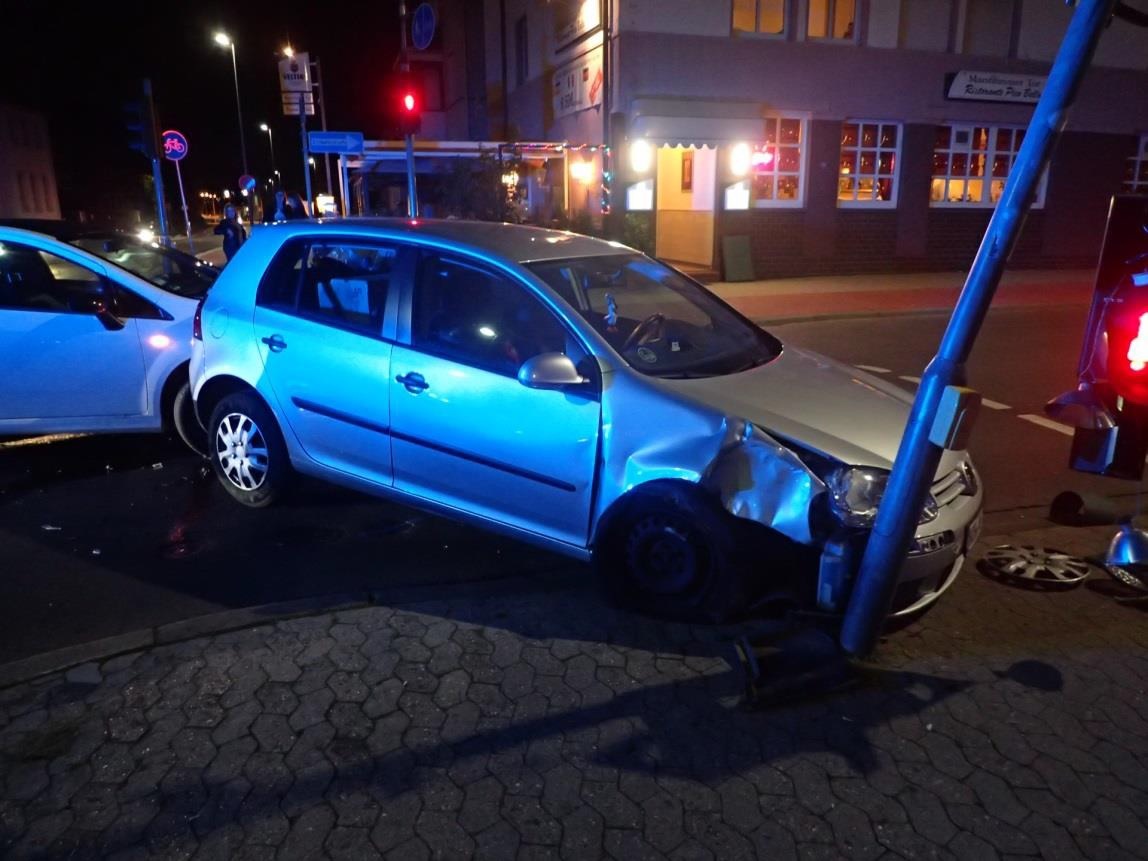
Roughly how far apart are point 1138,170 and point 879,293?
33.1 ft

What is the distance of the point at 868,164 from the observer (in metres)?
19.2

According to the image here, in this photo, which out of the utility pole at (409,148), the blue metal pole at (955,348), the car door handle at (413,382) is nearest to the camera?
the blue metal pole at (955,348)

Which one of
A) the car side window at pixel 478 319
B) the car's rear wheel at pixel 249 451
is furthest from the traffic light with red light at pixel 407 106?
the car side window at pixel 478 319

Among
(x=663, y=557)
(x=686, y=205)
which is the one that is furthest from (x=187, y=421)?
(x=686, y=205)

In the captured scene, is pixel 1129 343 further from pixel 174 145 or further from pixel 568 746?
pixel 174 145

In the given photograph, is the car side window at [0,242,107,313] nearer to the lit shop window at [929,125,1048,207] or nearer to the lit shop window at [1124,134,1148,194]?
the lit shop window at [929,125,1048,207]

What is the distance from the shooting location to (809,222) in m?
18.9

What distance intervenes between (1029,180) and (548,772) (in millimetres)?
2522

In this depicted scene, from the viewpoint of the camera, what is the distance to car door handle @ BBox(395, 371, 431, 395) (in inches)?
171

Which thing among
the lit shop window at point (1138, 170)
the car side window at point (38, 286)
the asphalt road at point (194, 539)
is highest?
the lit shop window at point (1138, 170)

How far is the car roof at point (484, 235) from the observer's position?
14.6 feet

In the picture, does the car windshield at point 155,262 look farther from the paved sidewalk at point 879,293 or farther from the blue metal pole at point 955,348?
the paved sidewalk at point 879,293

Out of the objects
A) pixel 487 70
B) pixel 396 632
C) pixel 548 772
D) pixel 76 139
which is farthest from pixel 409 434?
pixel 76 139

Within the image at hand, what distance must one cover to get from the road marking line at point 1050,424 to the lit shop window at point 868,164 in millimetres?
12608
